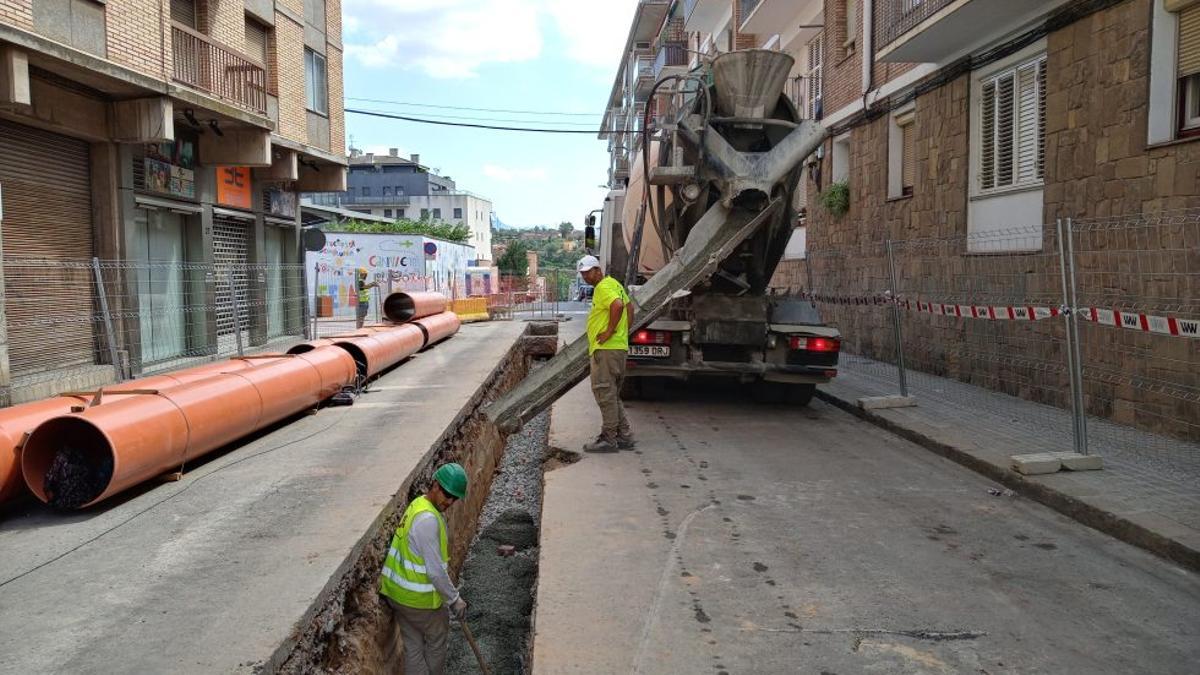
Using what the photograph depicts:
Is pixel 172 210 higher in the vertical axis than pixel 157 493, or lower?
higher

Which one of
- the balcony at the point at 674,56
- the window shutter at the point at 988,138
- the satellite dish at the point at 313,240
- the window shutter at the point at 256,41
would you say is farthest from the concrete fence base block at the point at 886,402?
the balcony at the point at 674,56

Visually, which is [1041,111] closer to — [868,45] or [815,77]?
[868,45]

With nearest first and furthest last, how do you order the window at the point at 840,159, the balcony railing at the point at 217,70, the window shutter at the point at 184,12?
the balcony railing at the point at 217,70
the window shutter at the point at 184,12
the window at the point at 840,159

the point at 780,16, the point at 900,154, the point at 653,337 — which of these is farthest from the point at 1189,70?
the point at 780,16

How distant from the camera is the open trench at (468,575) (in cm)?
387

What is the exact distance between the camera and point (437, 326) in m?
16.0

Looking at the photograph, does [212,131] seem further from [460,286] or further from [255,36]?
[460,286]

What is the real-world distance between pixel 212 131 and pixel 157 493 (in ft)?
31.6

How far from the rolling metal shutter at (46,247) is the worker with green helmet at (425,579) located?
6.02 meters

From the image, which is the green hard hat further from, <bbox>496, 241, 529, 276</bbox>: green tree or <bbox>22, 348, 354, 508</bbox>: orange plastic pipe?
<bbox>496, 241, 529, 276</bbox>: green tree

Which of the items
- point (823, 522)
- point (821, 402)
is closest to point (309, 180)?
point (821, 402)

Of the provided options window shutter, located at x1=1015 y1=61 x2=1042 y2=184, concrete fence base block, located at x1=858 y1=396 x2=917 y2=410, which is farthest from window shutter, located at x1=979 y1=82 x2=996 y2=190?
concrete fence base block, located at x1=858 y1=396 x2=917 y2=410

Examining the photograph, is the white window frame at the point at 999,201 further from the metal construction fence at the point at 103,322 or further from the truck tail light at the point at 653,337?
the metal construction fence at the point at 103,322

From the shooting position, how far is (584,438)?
782cm
